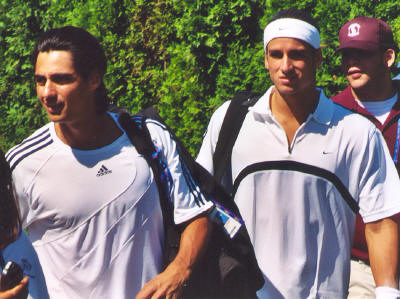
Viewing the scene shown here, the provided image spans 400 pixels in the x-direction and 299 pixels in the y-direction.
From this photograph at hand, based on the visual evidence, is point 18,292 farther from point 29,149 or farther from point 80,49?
point 80,49

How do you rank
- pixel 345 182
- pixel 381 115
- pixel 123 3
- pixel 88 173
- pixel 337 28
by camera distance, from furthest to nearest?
A: pixel 123 3, pixel 337 28, pixel 381 115, pixel 345 182, pixel 88 173

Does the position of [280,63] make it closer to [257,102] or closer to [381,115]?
[257,102]

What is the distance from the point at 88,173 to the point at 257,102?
1.33 metres

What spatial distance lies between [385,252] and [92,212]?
166 cm

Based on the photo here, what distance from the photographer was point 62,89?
3.29 metres

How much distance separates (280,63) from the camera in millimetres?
4043

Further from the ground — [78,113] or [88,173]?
[78,113]

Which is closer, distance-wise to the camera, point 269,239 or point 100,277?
point 100,277

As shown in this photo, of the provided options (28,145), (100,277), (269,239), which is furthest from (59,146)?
(269,239)

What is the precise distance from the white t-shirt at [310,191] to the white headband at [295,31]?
36 cm

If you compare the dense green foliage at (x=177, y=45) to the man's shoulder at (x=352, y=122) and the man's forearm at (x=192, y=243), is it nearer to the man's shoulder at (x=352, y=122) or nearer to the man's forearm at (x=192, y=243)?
the man's shoulder at (x=352, y=122)

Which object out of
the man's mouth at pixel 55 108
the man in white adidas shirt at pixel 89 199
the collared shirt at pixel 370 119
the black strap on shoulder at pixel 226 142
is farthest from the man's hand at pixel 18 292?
the collared shirt at pixel 370 119

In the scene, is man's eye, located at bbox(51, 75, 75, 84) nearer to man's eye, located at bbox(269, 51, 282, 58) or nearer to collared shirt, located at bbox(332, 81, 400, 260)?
man's eye, located at bbox(269, 51, 282, 58)

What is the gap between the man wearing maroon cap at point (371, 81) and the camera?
4.87 metres
